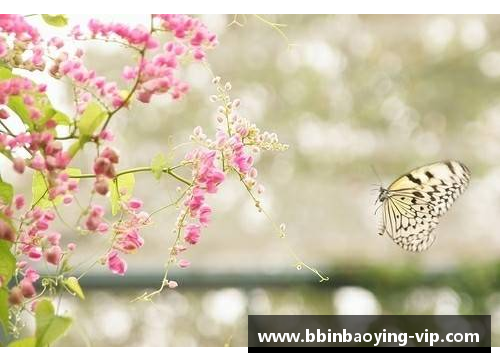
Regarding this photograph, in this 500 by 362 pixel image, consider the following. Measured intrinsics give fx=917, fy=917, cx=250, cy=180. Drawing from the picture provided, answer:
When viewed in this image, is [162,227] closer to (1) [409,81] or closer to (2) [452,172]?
(1) [409,81]

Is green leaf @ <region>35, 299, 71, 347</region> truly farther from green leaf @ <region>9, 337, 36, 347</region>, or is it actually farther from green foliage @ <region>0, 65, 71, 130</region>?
green foliage @ <region>0, 65, 71, 130</region>

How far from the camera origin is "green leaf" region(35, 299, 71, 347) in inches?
21.4

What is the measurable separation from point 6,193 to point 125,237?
0.09m

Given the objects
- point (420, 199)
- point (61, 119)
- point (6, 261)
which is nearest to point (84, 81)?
point (61, 119)

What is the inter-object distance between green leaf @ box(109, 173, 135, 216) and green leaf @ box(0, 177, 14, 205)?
0.23ft

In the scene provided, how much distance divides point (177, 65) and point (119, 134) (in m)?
4.27

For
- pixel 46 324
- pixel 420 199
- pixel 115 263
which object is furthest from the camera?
pixel 420 199

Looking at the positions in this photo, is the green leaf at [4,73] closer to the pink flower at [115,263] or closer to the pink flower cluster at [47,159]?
the pink flower cluster at [47,159]

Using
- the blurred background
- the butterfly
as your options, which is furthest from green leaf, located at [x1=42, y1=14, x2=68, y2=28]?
the blurred background

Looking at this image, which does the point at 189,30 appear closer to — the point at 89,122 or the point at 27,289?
the point at 89,122

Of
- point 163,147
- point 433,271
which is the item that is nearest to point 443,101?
point 433,271

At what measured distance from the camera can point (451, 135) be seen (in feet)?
16.3

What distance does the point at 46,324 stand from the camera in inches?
21.5

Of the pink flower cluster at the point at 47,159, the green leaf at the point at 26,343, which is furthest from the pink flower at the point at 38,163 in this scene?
the green leaf at the point at 26,343
